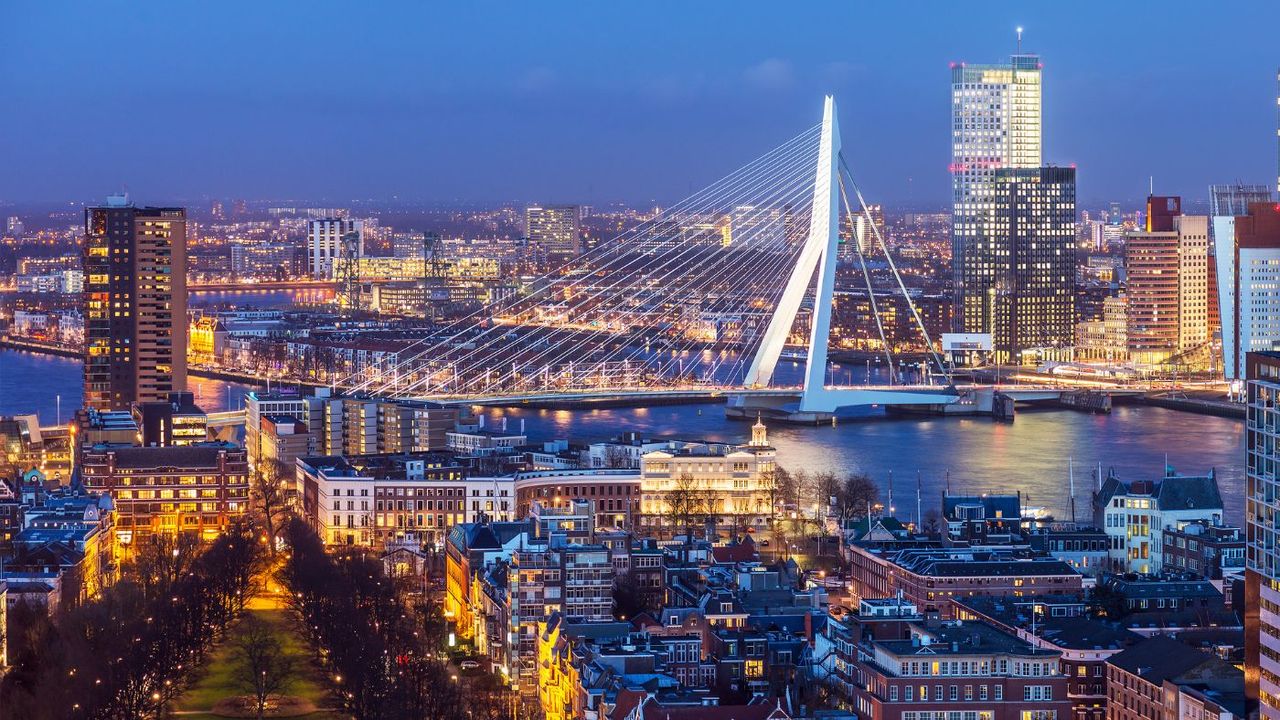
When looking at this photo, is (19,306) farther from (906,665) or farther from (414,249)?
(906,665)

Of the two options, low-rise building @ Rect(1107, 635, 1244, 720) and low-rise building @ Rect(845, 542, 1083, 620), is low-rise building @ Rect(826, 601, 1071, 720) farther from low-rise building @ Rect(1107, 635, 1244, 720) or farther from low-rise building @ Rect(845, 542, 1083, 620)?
low-rise building @ Rect(845, 542, 1083, 620)

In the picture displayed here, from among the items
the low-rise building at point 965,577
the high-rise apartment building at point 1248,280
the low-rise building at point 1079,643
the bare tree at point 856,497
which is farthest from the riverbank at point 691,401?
the low-rise building at point 1079,643

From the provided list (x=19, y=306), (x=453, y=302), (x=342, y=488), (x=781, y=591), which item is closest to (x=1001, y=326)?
(x=453, y=302)

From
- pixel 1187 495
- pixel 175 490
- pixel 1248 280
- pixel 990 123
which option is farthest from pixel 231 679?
pixel 990 123

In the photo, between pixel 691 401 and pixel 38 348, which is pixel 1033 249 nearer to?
pixel 691 401

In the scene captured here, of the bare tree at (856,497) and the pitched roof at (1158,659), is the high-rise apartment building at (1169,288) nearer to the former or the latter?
the bare tree at (856,497)
